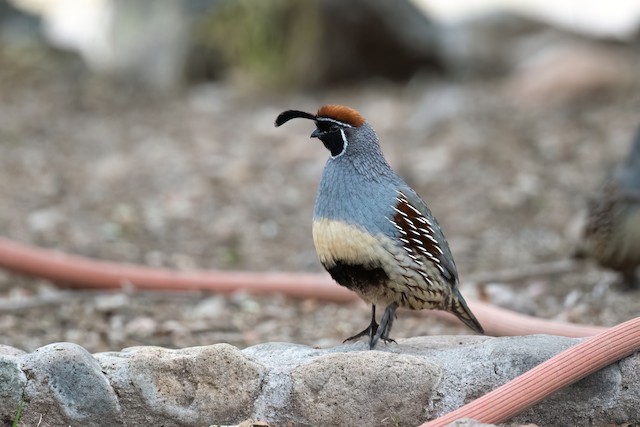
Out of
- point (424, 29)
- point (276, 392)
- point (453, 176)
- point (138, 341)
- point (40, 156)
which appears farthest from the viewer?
point (424, 29)

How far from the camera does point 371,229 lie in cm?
392

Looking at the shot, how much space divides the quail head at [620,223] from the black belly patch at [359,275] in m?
2.33

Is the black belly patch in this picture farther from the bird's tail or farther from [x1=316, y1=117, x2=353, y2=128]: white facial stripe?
[x1=316, y1=117, x2=353, y2=128]: white facial stripe

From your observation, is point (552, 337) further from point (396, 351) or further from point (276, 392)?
point (276, 392)

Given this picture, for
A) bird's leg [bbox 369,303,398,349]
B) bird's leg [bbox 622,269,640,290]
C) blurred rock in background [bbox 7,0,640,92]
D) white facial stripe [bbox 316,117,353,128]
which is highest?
blurred rock in background [bbox 7,0,640,92]

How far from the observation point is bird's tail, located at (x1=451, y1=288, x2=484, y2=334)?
429cm

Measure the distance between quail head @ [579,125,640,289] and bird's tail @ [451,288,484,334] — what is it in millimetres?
1655

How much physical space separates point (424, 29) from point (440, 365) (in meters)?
8.34

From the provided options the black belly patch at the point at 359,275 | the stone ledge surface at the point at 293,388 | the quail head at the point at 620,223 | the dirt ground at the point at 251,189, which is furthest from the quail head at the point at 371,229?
the quail head at the point at 620,223

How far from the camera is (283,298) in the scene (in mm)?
6109

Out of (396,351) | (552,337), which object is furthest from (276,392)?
(552,337)

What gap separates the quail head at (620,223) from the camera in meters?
5.77

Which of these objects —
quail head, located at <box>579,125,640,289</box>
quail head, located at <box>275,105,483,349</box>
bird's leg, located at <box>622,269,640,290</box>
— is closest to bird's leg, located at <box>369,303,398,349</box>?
quail head, located at <box>275,105,483,349</box>

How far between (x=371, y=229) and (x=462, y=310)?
70cm
